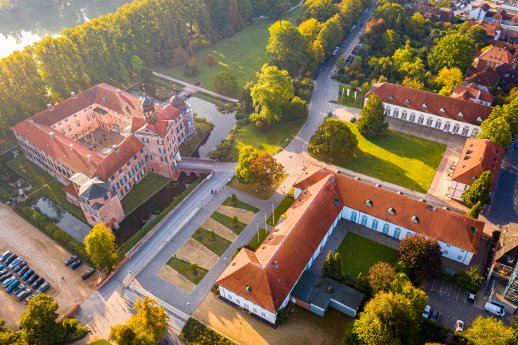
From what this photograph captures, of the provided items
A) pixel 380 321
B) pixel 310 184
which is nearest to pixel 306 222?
pixel 310 184

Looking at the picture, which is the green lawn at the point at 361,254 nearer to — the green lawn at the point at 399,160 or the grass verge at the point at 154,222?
the green lawn at the point at 399,160

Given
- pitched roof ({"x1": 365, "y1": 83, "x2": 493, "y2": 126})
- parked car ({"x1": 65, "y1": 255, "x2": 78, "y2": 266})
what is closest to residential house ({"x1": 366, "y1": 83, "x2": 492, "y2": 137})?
pitched roof ({"x1": 365, "y1": 83, "x2": 493, "y2": 126})

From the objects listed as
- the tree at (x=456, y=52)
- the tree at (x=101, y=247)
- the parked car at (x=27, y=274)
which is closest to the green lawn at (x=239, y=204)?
the tree at (x=101, y=247)

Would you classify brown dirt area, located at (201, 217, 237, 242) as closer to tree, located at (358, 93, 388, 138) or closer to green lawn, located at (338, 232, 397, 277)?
green lawn, located at (338, 232, 397, 277)

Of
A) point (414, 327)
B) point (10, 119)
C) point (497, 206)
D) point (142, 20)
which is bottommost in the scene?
point (497, 206)

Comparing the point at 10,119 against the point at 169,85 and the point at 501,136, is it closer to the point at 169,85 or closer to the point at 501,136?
the point at 169,85

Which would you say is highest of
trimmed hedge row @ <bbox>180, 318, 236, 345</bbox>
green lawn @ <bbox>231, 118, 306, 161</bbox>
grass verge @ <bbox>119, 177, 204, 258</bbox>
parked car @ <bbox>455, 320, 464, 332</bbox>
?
green lawn @ <bbox>231, 118, 306, 161</bbox>
